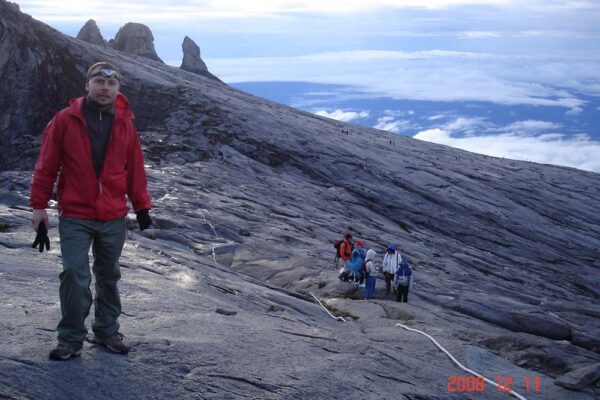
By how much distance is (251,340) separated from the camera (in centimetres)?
1042

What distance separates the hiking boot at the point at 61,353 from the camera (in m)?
8.03

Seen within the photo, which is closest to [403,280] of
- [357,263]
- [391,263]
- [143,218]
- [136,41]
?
[391,263]

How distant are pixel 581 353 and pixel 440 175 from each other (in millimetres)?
36978

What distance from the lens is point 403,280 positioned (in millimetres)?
20812

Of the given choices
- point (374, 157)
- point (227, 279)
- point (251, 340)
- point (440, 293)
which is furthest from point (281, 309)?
point (374, 157)

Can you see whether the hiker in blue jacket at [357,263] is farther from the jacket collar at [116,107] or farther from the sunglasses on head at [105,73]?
the sunglasses on head at [105,73]

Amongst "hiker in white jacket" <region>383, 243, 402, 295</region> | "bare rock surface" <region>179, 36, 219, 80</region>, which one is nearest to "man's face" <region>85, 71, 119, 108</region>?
"hiker in white jacket" <region>383, 243, 402, 295</region>

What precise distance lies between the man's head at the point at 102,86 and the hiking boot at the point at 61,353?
3115mm

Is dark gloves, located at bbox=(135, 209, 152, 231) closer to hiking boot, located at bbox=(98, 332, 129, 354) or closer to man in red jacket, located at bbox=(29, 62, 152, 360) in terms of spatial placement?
man in red jacket, located at bbox=(29, 62, 152, 360)

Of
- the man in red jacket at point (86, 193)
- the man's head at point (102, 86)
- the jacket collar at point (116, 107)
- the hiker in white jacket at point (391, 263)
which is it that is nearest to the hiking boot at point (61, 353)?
the man in red jacket at point (86, 193)

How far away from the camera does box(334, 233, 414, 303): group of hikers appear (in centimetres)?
2086

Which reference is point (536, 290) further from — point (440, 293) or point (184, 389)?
point (184, 389)

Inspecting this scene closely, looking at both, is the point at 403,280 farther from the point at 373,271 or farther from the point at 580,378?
the point at 580,378

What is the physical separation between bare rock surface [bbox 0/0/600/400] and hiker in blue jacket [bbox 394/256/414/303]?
752 millimetres
